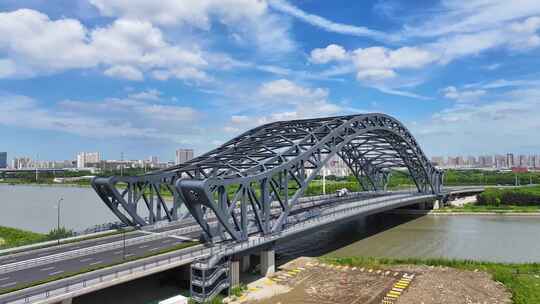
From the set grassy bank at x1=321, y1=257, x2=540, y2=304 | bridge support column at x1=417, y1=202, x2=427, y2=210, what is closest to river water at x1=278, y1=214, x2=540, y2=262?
grassy bank at x1=321, y1=257, x2=540, y2=304

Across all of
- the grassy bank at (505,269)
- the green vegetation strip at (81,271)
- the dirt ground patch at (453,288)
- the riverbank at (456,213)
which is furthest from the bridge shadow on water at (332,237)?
the dirt ground patch at (453,288)

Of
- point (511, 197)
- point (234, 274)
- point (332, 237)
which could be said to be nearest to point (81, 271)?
point (234, 274)

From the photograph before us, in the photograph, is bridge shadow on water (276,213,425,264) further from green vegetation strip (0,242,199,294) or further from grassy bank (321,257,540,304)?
green vegetation strip (0,242,199,294)

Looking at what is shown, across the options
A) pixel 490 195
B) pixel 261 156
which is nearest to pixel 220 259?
pixel 261 156

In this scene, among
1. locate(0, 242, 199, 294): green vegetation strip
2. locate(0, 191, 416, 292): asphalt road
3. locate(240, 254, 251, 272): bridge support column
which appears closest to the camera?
locate(0, 242, 199, 294): green vegetation strip

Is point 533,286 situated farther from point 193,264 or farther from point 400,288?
point 193,264

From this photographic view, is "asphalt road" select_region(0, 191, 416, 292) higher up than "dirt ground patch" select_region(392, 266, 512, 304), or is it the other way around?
"asphalt road" select_region(0, 191, 416, 292)
